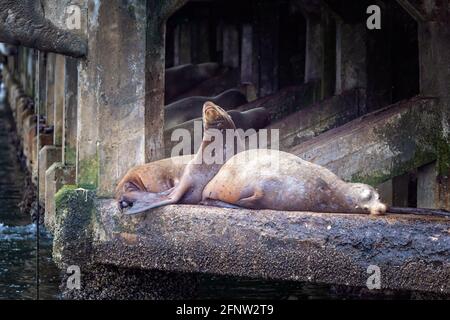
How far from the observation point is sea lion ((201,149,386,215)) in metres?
8.09

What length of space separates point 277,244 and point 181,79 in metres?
9.59

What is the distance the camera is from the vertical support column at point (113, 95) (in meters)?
9.10

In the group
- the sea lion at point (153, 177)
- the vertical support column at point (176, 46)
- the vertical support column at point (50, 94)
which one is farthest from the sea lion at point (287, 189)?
the vertical support column at point (176, 46)

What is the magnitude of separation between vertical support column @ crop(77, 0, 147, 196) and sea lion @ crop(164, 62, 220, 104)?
7636 mm

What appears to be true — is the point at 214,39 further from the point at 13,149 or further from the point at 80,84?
the point at 80,84

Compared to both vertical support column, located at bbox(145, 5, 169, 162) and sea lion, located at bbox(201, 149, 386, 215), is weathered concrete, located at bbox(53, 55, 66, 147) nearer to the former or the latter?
vertical support column, located at bbox(145, 5, 169, 162)

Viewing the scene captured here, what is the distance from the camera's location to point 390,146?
9977 mm

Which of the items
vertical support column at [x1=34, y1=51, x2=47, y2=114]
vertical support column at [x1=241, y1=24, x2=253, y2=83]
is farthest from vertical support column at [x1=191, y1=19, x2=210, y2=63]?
vertical support column at [x1=34, y1=51, x2=47, y2=114]

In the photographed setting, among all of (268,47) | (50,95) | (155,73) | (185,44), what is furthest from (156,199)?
(185,44)

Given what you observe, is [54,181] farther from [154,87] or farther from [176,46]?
[176,46]

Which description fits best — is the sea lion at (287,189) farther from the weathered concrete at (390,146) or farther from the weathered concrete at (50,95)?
the weathered concrete at (50,95)

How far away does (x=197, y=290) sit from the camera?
379 inches

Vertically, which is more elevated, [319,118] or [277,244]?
[319,118]
